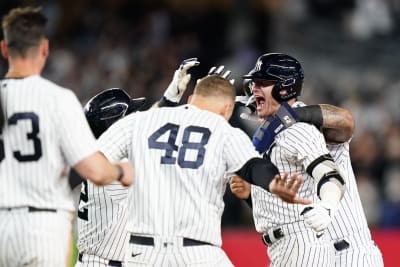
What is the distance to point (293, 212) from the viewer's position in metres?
7.60

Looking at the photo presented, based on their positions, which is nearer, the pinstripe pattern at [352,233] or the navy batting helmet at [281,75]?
the pinstripe pattern at [352,233]

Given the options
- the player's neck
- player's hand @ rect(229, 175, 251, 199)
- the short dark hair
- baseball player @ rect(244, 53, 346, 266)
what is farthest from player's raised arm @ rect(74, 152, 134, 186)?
player's hand @ rect(229, 175, 251, 199)

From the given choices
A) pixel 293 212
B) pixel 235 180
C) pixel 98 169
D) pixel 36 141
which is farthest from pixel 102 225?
pixel 36 141

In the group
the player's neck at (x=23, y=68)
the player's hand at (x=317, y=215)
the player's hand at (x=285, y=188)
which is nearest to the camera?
the player's neck at (x=23, y=68)

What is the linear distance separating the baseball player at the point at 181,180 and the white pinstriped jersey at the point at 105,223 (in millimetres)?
880

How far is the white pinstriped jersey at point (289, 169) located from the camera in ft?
24.6

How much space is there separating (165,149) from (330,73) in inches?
430

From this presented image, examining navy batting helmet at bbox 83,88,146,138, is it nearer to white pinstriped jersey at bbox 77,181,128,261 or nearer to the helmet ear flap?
white pinstriped jersey at bbox 77,181,128,261

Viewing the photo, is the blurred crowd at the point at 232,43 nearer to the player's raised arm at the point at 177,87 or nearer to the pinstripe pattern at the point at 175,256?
the player's raised arm at the point at 177,87

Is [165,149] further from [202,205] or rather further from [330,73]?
[330,73]

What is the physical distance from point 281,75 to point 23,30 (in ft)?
7.37

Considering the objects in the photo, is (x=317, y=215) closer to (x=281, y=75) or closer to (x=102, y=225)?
(x=281, y=75)

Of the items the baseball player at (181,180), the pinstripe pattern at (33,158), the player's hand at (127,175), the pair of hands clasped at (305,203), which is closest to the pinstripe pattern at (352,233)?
the pair of hands clasped at (305,203)

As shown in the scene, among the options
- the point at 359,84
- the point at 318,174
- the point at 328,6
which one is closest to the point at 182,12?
the point at 328,6
